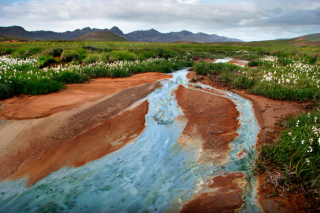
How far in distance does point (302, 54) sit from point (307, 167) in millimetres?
19093

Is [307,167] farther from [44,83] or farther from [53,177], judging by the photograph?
[44,83]

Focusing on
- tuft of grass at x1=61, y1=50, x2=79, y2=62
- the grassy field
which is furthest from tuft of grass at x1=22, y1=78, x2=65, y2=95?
tuft of grass at x1=61, y1=50, x2=79, y2=62

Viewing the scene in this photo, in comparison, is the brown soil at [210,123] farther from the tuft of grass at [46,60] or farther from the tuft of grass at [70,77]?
the tuft of grass at [46,60]

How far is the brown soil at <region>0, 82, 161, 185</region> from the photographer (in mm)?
3748

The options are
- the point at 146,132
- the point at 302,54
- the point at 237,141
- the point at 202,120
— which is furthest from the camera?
the point at 302,54

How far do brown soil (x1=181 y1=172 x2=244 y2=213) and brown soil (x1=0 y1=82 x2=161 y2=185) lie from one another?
2201 mm

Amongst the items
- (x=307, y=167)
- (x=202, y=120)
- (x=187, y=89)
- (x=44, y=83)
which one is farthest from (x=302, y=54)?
(x=44, y=83)

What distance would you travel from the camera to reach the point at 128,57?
619 inches

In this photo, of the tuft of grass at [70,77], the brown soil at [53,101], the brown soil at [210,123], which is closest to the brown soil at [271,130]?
the brown soil at [210,123]

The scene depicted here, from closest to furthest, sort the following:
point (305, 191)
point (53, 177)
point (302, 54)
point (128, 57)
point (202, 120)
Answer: point (305, 191) < point (53, 177) < point (202, 120) < point (128, 57) < point (302, 54)

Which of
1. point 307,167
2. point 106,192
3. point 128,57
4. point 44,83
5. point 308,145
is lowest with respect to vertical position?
point 106,192

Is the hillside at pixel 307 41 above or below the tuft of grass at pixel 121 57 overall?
above

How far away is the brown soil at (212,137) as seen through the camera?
291cm

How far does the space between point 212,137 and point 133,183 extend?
236 cm
